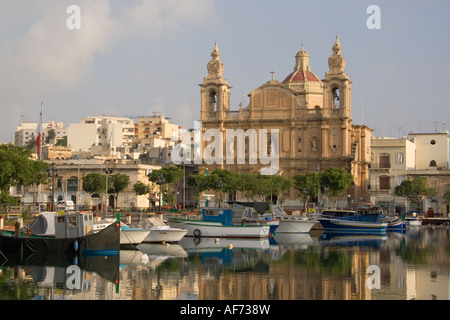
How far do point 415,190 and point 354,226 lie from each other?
28979mm

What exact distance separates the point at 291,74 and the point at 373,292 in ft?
278

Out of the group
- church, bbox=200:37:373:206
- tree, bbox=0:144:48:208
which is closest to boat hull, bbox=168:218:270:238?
tree, bbox=0:144:48:208

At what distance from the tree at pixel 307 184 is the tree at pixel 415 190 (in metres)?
14.3

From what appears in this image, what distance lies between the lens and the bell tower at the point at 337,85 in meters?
95.8

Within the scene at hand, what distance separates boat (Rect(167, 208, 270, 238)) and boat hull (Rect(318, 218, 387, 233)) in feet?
41.7

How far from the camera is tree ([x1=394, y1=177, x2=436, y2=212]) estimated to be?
96.1 m

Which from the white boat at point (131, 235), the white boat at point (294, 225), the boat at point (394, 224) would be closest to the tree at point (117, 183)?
the white boat at point (294, 225)

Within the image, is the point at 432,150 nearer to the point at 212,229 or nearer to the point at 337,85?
the point at 337,85

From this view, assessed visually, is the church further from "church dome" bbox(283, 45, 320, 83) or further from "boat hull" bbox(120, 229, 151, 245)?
"boat hull" bbox(120, 229, 151, 245)

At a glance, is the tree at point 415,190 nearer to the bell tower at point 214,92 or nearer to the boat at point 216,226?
the bell tower at point 214,92
